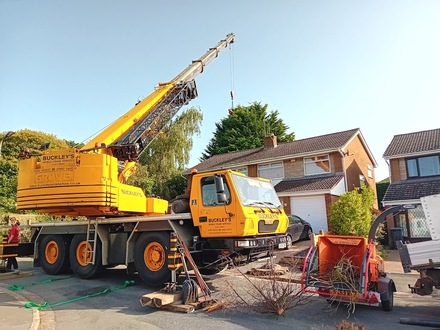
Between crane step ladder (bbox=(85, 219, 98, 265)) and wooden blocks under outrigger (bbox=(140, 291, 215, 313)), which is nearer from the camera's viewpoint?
wooden blocks under outrigger (bbox=(140, 291, 215, 313))

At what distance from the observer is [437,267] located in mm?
6137

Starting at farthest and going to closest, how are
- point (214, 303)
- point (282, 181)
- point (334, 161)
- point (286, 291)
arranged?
point (282, 181)
point (334, 161)
point (214, 303)
point (286, 291)

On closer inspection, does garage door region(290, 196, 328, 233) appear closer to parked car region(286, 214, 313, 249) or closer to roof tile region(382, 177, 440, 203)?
parked car region(286, 214, 313, 249)

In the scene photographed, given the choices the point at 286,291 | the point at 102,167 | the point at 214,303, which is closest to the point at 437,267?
the point at 286,291

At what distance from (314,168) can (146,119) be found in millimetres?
15000

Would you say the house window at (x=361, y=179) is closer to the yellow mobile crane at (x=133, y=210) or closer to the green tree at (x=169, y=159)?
the green tree at (x=169, y=159)

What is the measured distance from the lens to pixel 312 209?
68.7 feet

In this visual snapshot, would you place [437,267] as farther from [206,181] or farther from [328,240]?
A: [206,181]

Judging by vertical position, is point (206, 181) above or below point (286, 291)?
above

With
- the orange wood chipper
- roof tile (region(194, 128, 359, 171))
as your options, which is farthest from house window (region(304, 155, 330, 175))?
the orange wood chipper

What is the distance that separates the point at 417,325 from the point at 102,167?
724 centimetres

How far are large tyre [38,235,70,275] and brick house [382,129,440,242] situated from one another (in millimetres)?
14629

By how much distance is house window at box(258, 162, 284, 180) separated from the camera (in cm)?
2438

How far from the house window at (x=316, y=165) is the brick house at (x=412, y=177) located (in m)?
3.75
